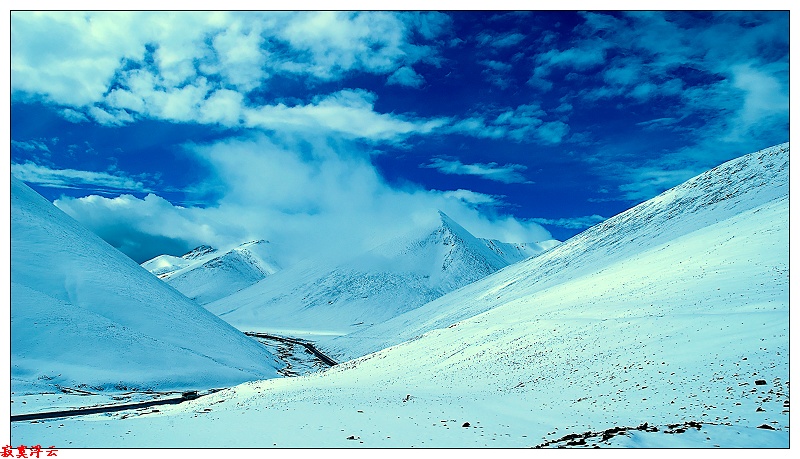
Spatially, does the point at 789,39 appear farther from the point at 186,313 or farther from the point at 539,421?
the point at 186,313

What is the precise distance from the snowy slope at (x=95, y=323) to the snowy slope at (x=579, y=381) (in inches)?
586

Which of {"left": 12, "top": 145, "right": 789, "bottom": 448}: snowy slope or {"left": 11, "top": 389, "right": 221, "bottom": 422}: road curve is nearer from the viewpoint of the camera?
{"left": 12, "top": 145, "right": 789, "bottom": 448}: snowy slope

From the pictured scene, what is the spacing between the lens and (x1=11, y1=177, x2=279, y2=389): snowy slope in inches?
1826

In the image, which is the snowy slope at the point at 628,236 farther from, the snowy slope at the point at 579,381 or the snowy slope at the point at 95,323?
the snowy slope at the point at 95,323

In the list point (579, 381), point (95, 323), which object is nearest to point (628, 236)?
point (579, 381)

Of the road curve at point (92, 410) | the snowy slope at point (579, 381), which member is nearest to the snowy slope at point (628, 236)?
the snowy slope at point (579, 381)

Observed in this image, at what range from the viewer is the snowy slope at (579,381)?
62.0 feet

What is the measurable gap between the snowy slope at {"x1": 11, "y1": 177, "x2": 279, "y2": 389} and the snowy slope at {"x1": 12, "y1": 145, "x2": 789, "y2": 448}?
586 inches

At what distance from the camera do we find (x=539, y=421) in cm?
2259

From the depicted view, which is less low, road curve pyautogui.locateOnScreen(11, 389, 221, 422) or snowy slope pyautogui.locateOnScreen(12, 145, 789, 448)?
snowy slope pyautogui.locateOnScreen(12, 145, 789, 448)

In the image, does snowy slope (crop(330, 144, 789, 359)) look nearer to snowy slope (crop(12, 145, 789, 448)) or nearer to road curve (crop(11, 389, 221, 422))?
snowy slope (crop(12, 145, 789, 448))

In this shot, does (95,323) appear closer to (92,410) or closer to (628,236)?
(92,410)

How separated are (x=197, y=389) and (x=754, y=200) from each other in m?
99.3

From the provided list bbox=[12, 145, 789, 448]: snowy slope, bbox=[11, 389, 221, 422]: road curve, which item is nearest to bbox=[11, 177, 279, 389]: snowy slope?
bbox=[11, 389, 221, 422]: road curve
